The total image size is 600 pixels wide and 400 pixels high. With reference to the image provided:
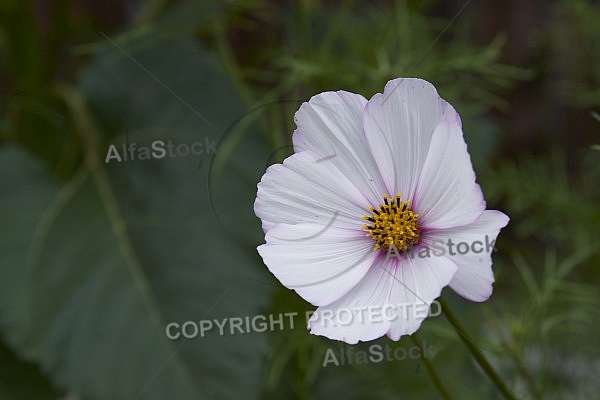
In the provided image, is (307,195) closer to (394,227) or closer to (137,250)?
(394,227)

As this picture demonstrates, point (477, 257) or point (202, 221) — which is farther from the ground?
point (477, 257)

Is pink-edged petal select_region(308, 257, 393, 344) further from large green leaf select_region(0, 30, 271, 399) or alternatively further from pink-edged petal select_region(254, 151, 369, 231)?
large green leaf select_region(0, 30, 271, 399)

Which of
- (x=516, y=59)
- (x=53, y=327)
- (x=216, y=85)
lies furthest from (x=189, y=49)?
(x=516, y=59)

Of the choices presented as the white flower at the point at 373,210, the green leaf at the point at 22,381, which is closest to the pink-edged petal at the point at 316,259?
the white flower at the point at 373,210

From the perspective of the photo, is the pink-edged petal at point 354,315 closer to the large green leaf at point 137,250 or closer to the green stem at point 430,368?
the green stem at point 430,368

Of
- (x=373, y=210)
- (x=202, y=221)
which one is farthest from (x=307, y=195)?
(x=202, y=221)

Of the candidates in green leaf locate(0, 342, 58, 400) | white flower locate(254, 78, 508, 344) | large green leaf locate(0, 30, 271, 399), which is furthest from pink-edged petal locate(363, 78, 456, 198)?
green leaf locate(0, 342, 58, 400)

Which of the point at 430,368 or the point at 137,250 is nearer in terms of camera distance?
the point at 430,368
